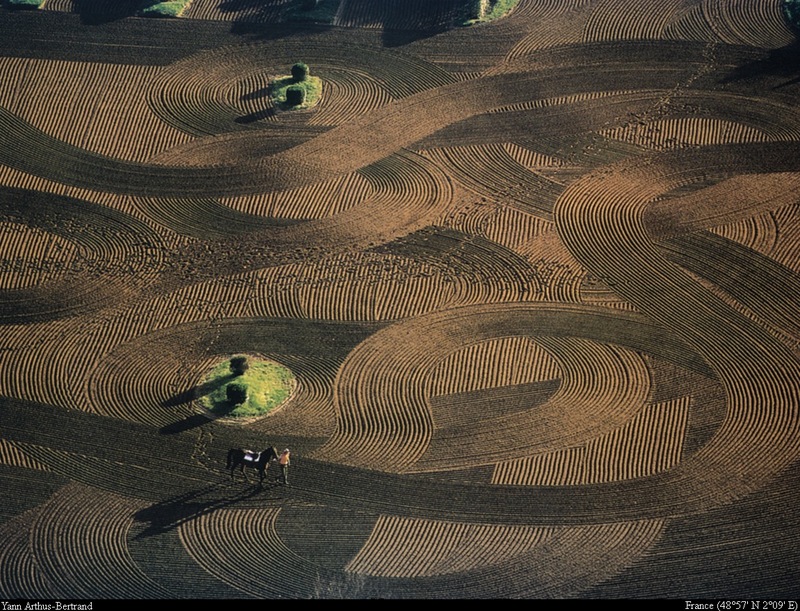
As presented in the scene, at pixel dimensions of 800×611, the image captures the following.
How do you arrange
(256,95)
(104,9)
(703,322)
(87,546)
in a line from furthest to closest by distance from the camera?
(104,9) → (256,95) → (703,322) → (87,546)

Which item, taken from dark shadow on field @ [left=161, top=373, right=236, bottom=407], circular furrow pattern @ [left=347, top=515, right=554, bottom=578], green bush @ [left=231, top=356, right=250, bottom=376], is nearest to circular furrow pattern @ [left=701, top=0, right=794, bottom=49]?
green bush @ [left=231, top=356, right=250, bottom=376]

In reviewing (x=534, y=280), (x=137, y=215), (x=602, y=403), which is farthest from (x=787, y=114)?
(x=137, y=215)

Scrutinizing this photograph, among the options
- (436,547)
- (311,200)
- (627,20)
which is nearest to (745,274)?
(436,547)

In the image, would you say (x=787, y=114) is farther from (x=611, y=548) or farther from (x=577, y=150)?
(x=611, y=548)

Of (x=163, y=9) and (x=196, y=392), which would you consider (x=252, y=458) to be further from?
(x=163, y=9)

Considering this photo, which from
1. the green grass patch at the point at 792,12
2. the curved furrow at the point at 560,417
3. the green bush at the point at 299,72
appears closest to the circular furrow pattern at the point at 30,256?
the green bush at the point at 299,72
